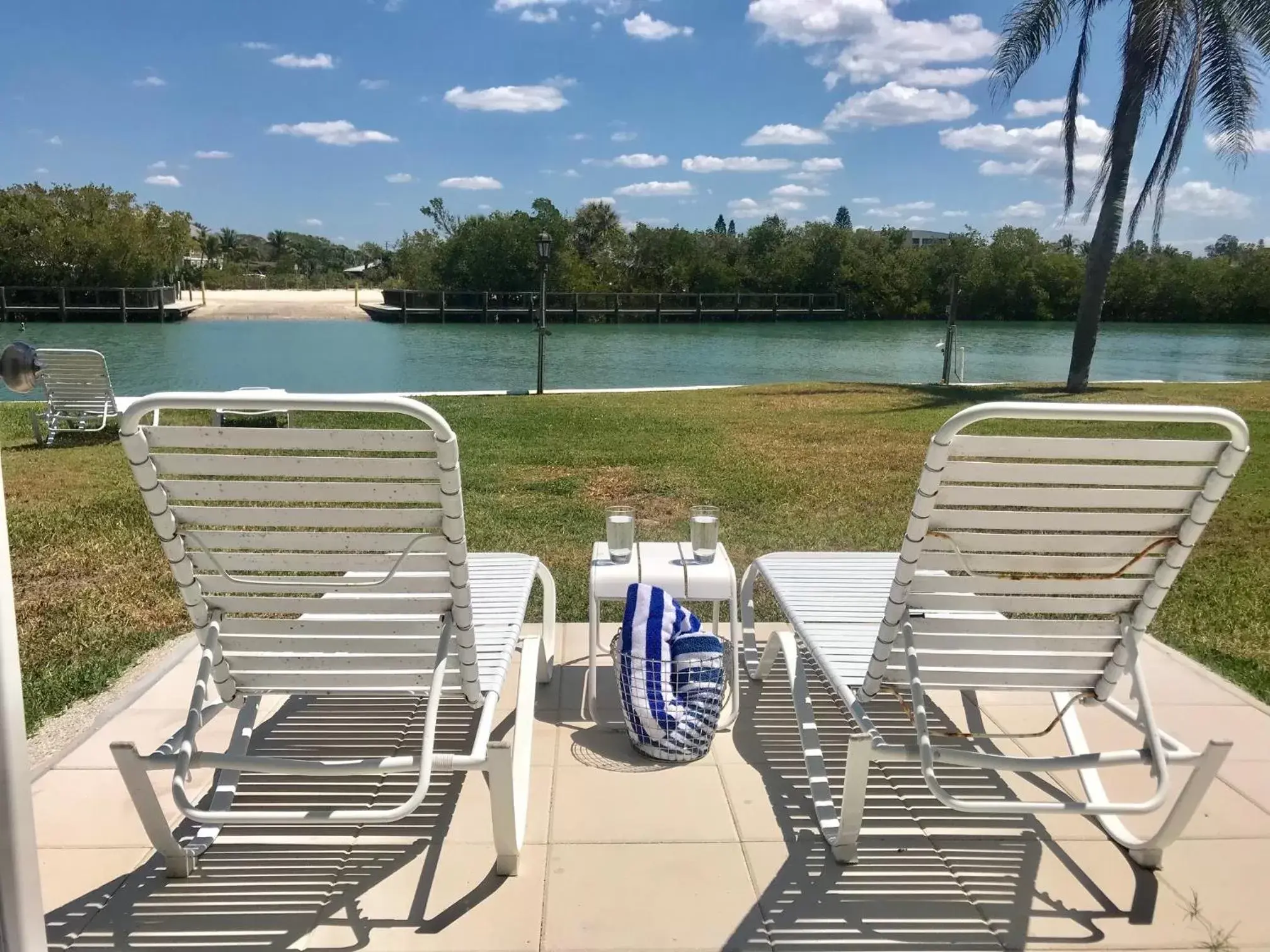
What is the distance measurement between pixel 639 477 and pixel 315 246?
110m

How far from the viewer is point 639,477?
6.91 metres

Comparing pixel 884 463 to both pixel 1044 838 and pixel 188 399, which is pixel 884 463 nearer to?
pixel 1044 838

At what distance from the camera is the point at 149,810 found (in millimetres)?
1926

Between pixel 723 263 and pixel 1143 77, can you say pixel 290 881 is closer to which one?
pixel 1143 77

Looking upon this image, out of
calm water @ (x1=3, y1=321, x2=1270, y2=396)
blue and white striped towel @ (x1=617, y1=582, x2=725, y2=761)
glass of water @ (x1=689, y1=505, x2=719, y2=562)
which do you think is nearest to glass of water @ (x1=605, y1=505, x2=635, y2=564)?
glass of water @ (x1=689, y1=505, x2=719, y2=562)

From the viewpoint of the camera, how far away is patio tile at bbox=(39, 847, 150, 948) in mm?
1887

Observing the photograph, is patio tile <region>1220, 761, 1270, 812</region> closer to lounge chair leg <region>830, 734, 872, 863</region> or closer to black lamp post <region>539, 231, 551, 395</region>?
lounge chair leg <region>830, 734, 872, 863</region>

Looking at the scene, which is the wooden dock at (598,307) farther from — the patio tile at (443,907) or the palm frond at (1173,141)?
the patio tile at (443,907)

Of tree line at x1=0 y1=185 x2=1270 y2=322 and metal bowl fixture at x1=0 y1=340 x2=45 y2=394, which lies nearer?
metal bowl fixture at x1=0 y1=340 x2=45 y2=394

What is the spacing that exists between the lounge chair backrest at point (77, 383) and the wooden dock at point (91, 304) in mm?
36744

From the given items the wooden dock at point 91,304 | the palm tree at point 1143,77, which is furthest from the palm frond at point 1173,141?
the wooden dock at point 91,304

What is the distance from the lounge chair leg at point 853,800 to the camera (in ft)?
6.68

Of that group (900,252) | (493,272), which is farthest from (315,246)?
(900,252)

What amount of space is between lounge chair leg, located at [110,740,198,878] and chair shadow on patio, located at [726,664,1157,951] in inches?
50.2
